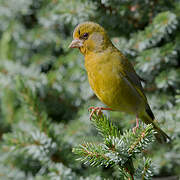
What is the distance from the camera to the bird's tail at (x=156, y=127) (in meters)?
1.70

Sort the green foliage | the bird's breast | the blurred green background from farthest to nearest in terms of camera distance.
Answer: the blurred green background
the bird's breast
the green foliage

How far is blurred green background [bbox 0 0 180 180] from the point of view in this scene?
5.91 ft

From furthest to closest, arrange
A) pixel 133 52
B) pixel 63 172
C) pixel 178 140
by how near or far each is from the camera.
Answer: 1. pixel 133 52
2. pixel 178 140
3. pixel 63 172

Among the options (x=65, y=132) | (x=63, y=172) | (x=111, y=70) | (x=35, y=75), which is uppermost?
(x=111, y=70)

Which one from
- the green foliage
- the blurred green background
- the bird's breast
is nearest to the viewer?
the green foliage

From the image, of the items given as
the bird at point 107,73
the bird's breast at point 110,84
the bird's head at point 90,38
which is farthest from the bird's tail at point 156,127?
the bird's head at point 90,38

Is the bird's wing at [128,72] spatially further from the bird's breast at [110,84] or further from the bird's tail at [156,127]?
the bird's tail at [156,127]

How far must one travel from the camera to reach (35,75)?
2.39 metres

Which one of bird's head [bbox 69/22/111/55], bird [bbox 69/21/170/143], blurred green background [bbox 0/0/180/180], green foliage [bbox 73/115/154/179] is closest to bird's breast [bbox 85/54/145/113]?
bird [bbox 69/21/170/143]

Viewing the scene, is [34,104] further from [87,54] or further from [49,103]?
[49,103]

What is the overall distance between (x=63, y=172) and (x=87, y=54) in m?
0.72

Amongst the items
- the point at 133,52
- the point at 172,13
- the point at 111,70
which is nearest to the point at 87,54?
the point at 111,70

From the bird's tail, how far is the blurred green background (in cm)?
6

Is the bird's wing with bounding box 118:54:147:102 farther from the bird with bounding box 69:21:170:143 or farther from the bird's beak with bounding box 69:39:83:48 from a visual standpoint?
the bird's beak with bounding box 69:39:83:48
